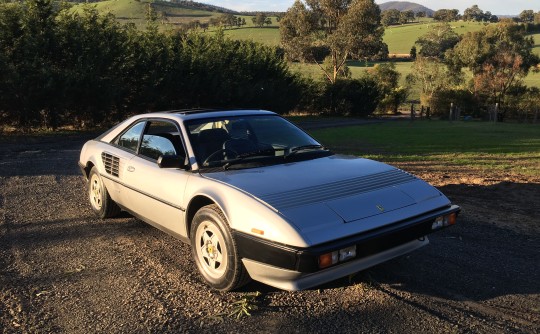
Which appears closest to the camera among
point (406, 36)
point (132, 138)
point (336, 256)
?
point (336, 256)

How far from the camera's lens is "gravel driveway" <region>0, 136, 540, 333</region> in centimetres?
330

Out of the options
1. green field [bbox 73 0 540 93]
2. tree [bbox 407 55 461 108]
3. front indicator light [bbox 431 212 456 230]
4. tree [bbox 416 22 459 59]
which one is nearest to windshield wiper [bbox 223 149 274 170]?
front indicator light [bbox 431 212 456 230]

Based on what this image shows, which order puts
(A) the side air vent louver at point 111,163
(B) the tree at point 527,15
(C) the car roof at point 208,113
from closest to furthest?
(C) the car roof at point 208,113 → (A) the side air vent louver at point 111,163 → (B) the tree at point 527,15

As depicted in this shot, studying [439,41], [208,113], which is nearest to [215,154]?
[208,113]

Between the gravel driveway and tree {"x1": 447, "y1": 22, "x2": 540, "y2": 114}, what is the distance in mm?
43484

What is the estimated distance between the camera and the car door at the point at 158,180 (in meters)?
4.28

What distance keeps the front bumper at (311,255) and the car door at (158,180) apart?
1001mm

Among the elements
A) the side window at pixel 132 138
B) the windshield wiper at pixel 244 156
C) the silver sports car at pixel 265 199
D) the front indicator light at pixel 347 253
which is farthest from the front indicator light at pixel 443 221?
the side window at pixel 132 138

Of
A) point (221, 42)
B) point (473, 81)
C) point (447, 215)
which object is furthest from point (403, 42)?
point (447, 215)

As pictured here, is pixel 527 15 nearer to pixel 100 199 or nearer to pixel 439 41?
pixel 439 41

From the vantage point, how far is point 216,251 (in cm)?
381

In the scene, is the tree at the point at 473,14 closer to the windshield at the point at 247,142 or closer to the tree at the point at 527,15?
the tree at the point at 527,15

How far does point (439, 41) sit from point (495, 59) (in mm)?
24209

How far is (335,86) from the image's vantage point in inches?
1548
